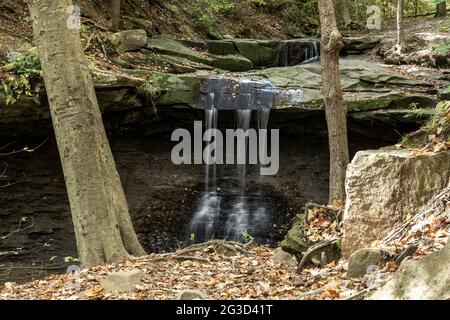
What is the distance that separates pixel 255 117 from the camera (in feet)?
40.3

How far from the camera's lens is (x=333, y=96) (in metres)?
7.68

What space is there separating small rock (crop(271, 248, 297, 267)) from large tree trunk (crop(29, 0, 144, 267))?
6.75 feet

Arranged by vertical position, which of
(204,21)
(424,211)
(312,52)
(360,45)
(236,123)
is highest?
(204,21)

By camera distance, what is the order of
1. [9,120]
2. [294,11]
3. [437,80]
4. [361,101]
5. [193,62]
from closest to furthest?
[9,120]
[361,101]
[437,80]
[193,62]
[294,11]

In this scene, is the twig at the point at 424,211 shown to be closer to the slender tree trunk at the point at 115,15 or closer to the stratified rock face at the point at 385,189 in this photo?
the stratified rock face at the point at 385,189

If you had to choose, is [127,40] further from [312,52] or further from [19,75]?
[312,52]

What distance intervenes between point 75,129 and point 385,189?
11.9ft

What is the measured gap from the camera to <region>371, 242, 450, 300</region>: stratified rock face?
257 cm

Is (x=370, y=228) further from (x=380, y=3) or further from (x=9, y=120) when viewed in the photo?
(x=380, y=3)

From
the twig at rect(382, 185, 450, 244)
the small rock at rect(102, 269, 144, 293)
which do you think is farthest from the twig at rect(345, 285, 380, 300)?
the small rock at rect(102, 269, 144, 293)

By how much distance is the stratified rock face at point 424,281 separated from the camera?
8.42 ft

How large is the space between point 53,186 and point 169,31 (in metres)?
7.54

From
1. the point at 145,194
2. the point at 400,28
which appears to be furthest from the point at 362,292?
the point at 400,28
